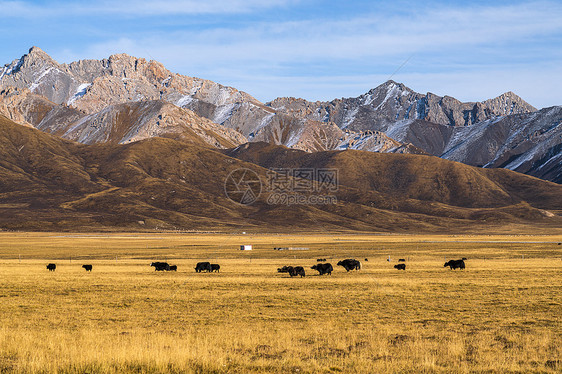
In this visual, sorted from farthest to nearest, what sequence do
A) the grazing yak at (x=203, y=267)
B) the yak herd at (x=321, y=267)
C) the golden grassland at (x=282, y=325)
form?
the grazing yak at (x=203, y=267)
the yak herd at (x=321, y=267)
the golden grassland at (x=282, y=325)

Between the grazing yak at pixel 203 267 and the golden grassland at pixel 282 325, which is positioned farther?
the grazing yak at pixel 203 267

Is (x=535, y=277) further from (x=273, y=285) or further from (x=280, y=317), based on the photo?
(x=280, y=317)

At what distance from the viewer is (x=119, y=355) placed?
1497 centimetres

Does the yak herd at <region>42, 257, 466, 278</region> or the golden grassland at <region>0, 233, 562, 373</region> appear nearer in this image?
the golden grassland at <region>0, 233, 562, 373</region>

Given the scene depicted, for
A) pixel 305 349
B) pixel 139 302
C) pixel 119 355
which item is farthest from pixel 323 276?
pixel 119 355

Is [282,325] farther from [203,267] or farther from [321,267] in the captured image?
[203,267]

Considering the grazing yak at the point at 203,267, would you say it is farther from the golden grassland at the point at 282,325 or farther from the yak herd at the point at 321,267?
the golden grassland at the point at 282,325

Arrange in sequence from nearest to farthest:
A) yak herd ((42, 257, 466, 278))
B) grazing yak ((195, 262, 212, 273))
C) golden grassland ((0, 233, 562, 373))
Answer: golden grassland ((0, 233, 562, 373))
yak herd ((42, 257, 466, 278))
grazing yak ((195, 262, 212, 273))

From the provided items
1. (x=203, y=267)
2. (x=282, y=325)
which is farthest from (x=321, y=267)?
(x=282, y=325)

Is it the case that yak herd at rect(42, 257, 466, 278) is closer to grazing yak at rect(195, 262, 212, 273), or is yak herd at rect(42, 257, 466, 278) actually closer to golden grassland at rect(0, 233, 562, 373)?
grazing yak at rect(195, 262, 212, 273)

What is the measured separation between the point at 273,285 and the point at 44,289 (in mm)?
14809

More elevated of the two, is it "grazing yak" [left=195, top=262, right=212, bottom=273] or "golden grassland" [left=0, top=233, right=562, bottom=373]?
"golden grassland" [left=0, top=233, right=562, bottom=373]

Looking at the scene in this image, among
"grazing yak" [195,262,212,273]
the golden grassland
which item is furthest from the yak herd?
the golden grassland

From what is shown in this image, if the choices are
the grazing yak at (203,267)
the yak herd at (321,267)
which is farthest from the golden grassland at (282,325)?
the grazing yak at (203,267)
